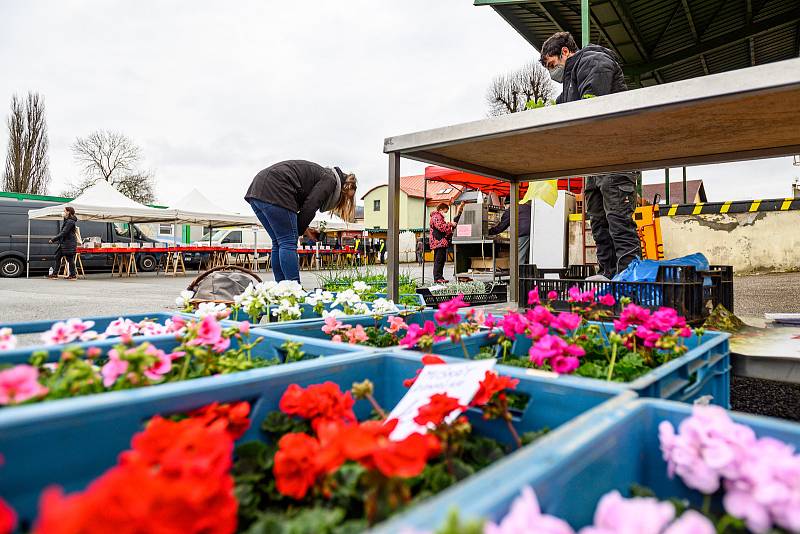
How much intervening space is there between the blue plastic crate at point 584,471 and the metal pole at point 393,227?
158 cm

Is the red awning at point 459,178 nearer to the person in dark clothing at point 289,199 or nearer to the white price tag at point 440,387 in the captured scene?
the person in dark clothing at point 289,199

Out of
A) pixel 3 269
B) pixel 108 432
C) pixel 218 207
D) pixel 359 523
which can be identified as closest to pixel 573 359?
pixel 359 523

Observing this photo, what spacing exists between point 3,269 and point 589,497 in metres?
16.3

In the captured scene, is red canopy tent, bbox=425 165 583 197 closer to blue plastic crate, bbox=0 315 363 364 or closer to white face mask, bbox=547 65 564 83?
white face mask, bbox=547 65 564 83

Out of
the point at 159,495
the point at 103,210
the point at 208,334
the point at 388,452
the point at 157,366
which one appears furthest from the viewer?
the point at 103,210

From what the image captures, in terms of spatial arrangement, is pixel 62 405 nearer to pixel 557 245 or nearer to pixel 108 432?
pixel 108 432

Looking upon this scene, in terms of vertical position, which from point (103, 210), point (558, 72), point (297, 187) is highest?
point (558, 72)

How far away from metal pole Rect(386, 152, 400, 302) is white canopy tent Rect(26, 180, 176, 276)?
12268mm

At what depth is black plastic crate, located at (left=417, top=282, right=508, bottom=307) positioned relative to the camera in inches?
139

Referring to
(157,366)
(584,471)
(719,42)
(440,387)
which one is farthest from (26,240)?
(719,42)

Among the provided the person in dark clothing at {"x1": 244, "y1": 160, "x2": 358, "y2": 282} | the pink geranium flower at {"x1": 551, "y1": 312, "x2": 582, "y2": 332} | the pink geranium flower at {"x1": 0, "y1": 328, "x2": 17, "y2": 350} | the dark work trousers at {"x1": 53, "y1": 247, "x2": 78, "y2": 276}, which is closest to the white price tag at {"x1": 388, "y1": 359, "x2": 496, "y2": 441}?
the pink geranium flower at {"x1": 551, "y1": 312, "x2": 582, "y2": 332}

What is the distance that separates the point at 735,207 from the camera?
8.36 metres

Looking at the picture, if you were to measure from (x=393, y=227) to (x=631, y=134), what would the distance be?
1076mm

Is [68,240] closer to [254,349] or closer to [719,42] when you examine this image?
[254,349]
